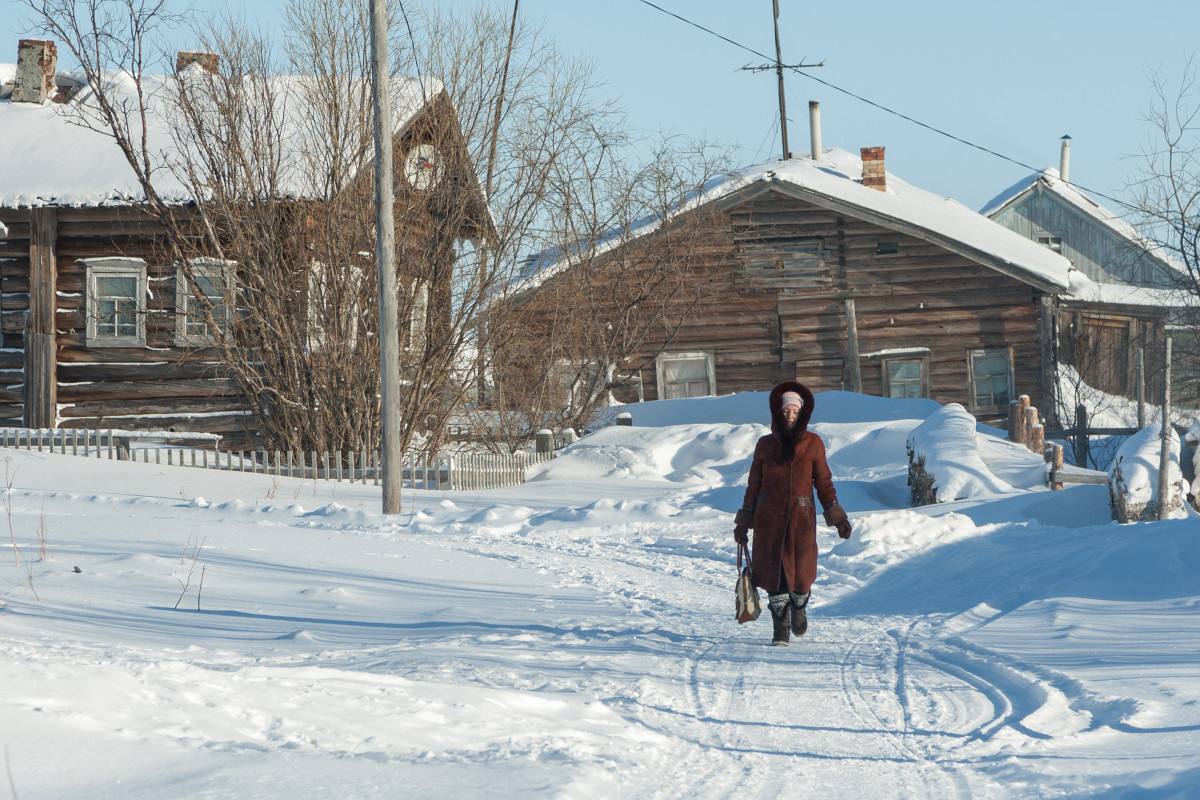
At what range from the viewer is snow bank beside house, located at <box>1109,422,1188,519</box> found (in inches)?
544

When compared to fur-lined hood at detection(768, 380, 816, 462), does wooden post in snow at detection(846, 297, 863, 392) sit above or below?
above

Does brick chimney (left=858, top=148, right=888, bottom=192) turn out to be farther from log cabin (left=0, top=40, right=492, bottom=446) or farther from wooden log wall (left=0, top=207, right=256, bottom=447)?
wooden log wall (left=0, top=207, right=256, bottom=447)

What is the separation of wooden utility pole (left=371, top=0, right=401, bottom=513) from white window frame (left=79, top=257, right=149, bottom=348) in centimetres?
969

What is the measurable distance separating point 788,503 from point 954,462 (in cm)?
833

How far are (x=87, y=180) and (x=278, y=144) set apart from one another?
3.71m

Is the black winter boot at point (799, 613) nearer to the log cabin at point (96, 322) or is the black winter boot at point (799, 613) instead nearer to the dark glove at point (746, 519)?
the dark glove at point (746, 519)

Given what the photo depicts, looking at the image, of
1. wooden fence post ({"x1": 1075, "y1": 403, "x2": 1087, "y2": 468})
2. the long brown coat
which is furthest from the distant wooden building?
the long brown coat

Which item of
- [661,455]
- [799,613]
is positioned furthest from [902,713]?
[661,455]

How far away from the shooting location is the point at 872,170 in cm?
3472

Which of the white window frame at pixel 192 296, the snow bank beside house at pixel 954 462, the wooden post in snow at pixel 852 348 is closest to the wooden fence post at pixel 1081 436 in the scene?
the wooden post in snow at pixel 852 348

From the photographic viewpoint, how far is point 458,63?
68.2 ft

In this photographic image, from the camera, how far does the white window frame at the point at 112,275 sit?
22.4 m

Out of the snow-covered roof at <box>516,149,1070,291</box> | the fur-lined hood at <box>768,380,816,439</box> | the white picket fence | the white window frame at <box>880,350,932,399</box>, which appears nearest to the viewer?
the fur-lined hood at <box>768,380,816,439</box>

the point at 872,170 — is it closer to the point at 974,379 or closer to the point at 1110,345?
the point at 974,379
